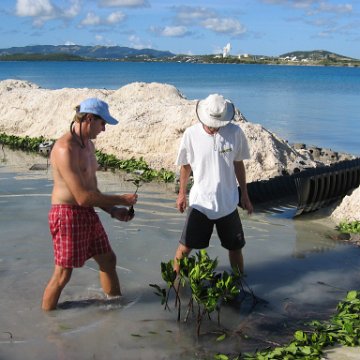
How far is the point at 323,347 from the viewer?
487cm

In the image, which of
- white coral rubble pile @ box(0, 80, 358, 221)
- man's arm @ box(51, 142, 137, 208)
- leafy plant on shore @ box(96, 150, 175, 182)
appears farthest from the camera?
white coral rubble pile @ box(0, 80, 358, 221)

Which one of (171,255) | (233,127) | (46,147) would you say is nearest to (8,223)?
(171,255)

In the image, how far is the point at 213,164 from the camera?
5.50 m

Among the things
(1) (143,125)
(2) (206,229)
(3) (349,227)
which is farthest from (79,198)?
(1) (143,125)

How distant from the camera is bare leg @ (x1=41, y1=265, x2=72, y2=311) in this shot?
5215mm

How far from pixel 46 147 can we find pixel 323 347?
11.2 metres

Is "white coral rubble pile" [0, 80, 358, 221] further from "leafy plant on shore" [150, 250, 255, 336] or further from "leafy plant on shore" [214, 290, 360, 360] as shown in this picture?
"leafy plant on shore" [150, 250, 255, 336]

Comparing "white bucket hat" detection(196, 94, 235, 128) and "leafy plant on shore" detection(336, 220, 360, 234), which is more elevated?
"white bucket hat" detection(196, 94, 235, 128)

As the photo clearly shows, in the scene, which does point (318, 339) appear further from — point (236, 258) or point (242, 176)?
point (242, 176)

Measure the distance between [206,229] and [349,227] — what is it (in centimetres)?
369

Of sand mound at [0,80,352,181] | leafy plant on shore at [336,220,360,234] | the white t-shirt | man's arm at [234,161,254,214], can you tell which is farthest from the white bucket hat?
sand mound at [0,80,352,181]

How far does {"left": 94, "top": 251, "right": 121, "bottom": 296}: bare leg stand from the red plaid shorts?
234mm

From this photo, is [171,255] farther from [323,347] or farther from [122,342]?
[323,347]

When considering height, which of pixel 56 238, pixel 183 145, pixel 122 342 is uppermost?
pixel 183 145
